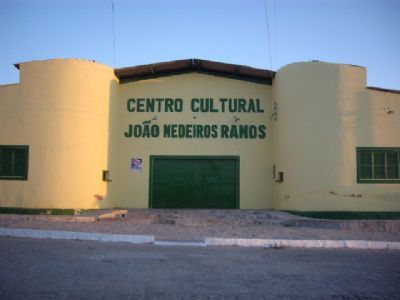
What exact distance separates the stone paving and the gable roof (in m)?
6.00

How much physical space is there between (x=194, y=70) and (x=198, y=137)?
2.97 metres

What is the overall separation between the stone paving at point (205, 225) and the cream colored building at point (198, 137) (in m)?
1.51

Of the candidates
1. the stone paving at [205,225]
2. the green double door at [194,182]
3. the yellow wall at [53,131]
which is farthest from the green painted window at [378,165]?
the yellow wall at [53,131]

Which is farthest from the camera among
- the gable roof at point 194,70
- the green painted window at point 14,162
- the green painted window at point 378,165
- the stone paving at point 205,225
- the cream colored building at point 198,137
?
the gable roof at point 194,70

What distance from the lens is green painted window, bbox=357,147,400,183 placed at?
47.8 feet

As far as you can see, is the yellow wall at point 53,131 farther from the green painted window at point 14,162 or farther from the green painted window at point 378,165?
the green painted window at point 378,165

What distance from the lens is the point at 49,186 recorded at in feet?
49.2

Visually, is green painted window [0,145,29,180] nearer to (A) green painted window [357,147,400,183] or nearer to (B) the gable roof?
(B) the gable roof

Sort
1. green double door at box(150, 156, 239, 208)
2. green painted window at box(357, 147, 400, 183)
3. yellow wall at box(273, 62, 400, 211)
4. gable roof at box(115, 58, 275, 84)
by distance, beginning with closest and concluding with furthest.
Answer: yellow wall at box(273, 62, 400, 211), green painted window at box(357, 147, 400, 183), gable roof at box(115, 58, 275, 84), green double door at box(150, 156, 239, 208)

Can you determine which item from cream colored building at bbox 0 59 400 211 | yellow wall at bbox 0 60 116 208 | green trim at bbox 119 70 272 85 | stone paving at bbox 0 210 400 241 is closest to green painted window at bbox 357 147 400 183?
cream colored building at bbox 0 59 400 211

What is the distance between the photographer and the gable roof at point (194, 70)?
1705cm

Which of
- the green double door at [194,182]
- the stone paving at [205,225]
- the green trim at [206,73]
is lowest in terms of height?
the stone paving at [205,225]

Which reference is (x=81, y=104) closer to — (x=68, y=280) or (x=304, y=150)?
(x=304, y=150)

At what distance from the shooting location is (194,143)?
1750cm
